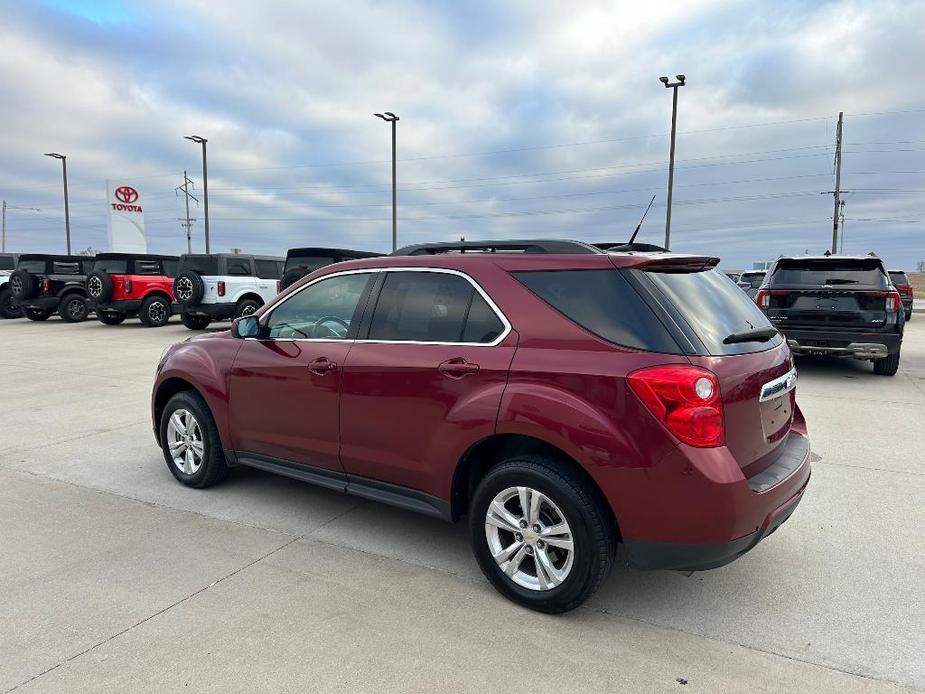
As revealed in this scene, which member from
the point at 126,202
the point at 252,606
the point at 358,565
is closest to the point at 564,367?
the point at 358,565

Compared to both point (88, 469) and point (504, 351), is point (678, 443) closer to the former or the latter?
point (504, 351)

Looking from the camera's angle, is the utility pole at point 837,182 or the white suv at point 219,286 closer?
the white suv at point 219,286

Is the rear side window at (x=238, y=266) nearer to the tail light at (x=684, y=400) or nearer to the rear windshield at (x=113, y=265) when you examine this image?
the rear windshield at (x=113, y=265)

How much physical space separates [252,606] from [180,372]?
2123mm

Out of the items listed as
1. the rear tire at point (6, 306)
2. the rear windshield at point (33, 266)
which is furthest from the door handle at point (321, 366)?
the rear tire at point (6, 306)

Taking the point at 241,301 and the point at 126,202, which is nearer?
the point at 241,301

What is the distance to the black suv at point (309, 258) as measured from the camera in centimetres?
1461

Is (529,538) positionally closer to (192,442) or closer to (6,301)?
(192,442)

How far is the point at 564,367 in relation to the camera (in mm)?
2834

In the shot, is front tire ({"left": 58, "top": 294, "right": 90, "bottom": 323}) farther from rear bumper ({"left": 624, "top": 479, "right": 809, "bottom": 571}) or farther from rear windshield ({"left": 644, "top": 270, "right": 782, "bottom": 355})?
rear bumper ({"left": 624, "top": 479, "right": 809, "bottom": 571})

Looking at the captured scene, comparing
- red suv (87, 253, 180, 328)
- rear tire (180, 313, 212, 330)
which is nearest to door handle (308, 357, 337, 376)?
rear tire (180, 313, 212, 330)

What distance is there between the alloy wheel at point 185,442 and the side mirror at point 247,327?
77cm

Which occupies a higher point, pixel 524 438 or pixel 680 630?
pixel 524 438

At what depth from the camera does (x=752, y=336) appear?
10.2ft
